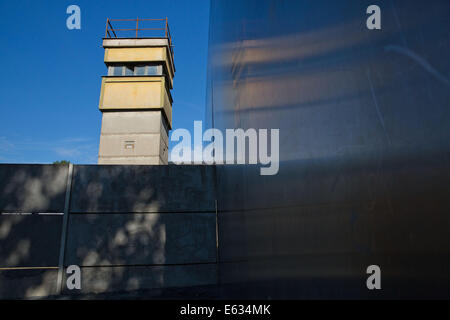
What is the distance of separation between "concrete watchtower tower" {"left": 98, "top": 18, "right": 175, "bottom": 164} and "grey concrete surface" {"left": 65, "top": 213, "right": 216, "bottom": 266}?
8.61 meters

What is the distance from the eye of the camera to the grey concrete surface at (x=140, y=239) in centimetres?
417

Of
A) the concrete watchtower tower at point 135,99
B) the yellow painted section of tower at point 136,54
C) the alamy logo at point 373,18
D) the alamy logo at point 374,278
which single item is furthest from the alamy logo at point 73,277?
the yellow painted section of tower at point 136,54

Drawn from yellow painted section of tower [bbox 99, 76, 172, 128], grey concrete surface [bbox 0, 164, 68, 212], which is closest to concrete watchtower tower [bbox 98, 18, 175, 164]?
yellow painted section of tower [bbox 99, 76, 172, 128]

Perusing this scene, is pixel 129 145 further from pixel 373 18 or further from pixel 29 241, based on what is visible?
pixel 373 18

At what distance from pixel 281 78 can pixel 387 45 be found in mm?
442

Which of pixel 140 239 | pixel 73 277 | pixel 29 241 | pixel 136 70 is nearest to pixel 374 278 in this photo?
pixel 140 239

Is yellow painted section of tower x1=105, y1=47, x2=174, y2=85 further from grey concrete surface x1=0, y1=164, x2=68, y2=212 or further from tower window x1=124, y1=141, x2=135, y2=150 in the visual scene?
grey concrete surface x1=0, y1=164, x2=68, y2=212

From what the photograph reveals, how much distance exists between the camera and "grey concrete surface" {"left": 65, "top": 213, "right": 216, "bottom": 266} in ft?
13.7

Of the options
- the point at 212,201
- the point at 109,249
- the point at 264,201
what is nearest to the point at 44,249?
the point at 109,249

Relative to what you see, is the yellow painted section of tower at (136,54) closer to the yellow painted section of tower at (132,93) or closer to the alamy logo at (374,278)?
the yellow painted section of tower at (132,93)

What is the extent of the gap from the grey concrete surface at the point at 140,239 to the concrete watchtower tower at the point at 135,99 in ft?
28.2

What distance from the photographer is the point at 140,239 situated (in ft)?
14.1

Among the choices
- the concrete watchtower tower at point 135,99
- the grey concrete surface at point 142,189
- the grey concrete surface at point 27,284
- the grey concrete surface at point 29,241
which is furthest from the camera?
the concrete watchtower tower at point 135,99

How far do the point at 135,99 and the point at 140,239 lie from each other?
35.6ft
